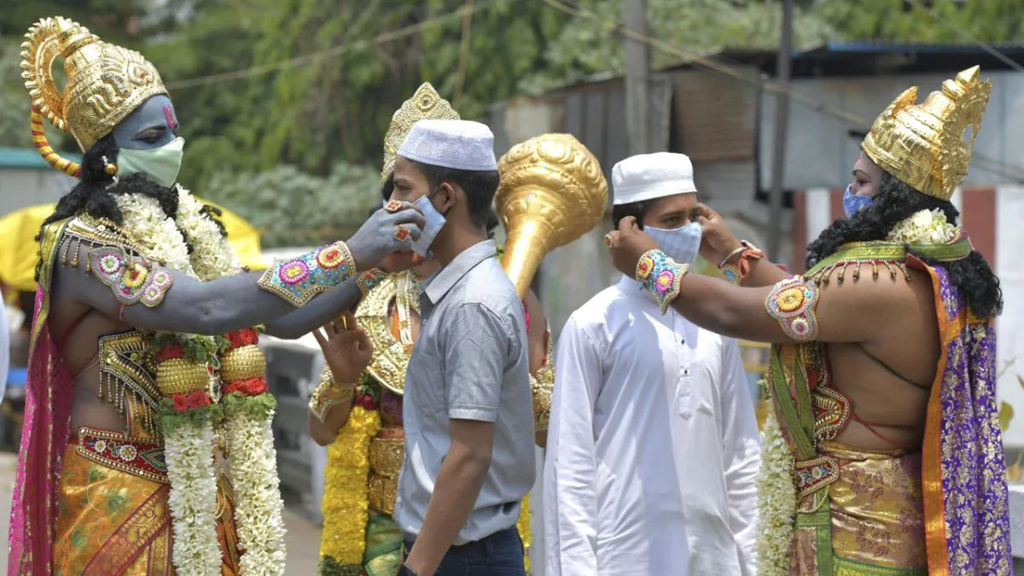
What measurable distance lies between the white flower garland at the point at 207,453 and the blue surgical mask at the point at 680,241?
136cm

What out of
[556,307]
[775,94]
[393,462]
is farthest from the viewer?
[556,307]

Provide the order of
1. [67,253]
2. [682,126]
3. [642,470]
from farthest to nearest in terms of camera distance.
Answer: [682,126], [642,470], [67,253]

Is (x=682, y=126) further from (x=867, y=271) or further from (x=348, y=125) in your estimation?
(x=867, y=271)

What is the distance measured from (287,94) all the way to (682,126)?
26.8 ft

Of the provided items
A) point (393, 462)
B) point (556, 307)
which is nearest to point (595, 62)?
point (556, 307)

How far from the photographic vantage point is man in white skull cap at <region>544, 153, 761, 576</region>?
4332mm

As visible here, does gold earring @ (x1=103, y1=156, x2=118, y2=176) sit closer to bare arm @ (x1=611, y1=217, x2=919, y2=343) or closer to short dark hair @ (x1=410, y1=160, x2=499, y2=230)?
short dark hair @ (x1=410, y1=160, x2=499, y2=230)

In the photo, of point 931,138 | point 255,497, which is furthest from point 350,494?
point 931,138

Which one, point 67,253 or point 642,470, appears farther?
point 642,470

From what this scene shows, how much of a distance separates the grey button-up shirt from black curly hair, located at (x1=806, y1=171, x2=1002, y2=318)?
1.09 m

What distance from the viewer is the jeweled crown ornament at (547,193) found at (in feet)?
16.1

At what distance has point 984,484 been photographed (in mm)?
4004

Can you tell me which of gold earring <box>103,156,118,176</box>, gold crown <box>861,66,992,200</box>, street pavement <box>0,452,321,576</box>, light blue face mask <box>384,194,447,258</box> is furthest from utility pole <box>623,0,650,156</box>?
light blue face mask <box>384,194,447,258</box>

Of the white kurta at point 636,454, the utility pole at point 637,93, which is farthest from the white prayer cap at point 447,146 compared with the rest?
the utility pole at point 637,93
